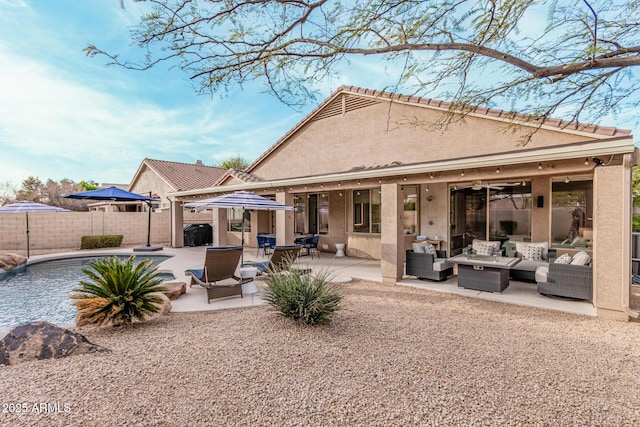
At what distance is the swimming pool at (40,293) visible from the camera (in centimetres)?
632

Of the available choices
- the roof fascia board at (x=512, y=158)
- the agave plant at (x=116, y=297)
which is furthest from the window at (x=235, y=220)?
the agave plant at (x=116, y=297)

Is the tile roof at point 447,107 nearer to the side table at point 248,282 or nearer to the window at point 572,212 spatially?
the window at point 572,212

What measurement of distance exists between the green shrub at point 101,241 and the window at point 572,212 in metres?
21.1

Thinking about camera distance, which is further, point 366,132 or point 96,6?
point 366,132

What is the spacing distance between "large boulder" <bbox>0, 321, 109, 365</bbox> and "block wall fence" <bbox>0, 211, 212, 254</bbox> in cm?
1596

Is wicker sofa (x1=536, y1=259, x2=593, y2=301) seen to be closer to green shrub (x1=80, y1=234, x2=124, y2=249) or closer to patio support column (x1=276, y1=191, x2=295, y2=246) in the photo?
patio support column (x1=276, y1=191, x2=295, y2=246)

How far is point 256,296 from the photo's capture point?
765 centimetres

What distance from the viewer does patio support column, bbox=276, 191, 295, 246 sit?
39.9 ft

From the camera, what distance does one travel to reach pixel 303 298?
520 cm

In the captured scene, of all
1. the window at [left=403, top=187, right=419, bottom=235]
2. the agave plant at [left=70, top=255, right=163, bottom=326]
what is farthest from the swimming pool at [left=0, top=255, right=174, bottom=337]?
the window at [left=403, top=187, right=419, bottom=235]

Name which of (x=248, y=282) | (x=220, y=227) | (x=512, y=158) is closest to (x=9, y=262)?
(x=220, y=227)

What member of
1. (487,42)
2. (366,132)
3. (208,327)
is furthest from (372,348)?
(366,132)

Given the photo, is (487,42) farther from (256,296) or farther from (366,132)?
(366,132)

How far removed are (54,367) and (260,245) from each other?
11227 millimetres
